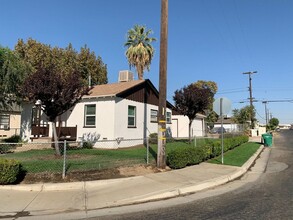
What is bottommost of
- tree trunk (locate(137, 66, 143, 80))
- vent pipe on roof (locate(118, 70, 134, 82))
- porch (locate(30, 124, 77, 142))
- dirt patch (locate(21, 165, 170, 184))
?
dirt patch (locate(21, 165, 170, 184))

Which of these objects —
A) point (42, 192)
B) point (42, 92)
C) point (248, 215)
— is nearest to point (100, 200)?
point (42, 192)

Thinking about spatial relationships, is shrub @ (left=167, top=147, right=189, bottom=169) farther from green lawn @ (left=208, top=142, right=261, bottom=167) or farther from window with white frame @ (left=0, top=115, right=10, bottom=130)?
window with white frame @ (left=0, top=115, right=10, bottom=130)

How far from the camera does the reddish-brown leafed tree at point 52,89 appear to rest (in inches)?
492

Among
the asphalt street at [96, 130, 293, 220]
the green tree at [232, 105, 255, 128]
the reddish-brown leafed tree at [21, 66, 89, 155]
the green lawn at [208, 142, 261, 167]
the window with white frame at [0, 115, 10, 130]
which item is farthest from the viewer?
the green tree at [232, 105, 255, 128]

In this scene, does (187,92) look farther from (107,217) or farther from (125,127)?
(107,217)

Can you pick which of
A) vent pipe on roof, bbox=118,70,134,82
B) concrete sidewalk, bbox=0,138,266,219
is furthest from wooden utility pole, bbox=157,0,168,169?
vent pipe on roof, bbox=118,70,134,82

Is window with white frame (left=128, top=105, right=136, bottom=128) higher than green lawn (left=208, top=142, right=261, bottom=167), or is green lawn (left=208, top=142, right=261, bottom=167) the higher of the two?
window with white frame (left=128, top=105, right=136, bottom=128)

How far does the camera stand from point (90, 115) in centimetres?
2022

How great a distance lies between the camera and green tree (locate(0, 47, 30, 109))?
1872cm

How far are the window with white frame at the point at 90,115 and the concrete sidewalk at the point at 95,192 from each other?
10.1m

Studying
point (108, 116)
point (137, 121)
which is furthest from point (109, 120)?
point (137, 121)

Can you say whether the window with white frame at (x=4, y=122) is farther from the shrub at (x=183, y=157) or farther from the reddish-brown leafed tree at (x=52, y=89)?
the shrub at (x=183, y=157)

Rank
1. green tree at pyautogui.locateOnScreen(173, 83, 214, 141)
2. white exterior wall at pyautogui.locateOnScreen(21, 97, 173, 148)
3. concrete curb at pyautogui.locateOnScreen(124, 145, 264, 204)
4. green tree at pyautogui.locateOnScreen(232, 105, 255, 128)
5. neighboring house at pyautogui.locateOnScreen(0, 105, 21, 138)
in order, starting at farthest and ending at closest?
1. green tree at pyautogui.locateOnScreen(232, 105, 255, 128)
2. neighboring house at pyautogui.locateOnScreen(0, 105, 21, 138)
3. green tree at pyautogui.locateOnScreen(173, 83, 214, 141)
4. white exterior wall at pyautogui.locateOnScreen(21, 97, 173, 148)
5. concrete curb at pyautogui.locateOnScreen(124, 145, 264, 204)

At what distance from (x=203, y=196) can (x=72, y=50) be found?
105ft
